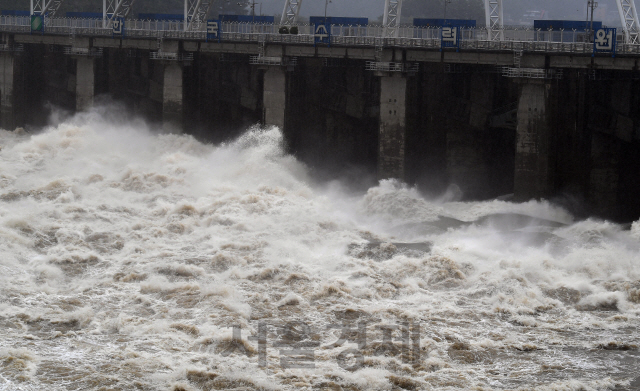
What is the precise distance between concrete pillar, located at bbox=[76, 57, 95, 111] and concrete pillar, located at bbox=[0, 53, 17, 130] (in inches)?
289

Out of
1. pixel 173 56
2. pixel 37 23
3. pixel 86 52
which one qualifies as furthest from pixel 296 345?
pixel 37 23

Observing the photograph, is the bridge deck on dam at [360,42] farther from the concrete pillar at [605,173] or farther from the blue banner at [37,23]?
the concrete pillar at [605,173]

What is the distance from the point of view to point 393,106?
4675 cm

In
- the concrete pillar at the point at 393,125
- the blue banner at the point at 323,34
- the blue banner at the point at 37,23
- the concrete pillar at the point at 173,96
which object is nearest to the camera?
the concrete pillar at the point at 393,125

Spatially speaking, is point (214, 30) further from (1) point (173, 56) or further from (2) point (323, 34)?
(2) point (323, 34)

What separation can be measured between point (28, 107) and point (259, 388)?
4928 cm

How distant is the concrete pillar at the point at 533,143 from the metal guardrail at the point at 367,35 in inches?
98.9

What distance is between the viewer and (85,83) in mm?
58906

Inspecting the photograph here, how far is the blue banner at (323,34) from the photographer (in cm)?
4894

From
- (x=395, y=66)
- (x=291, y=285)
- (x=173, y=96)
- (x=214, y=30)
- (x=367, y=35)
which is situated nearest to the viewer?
(x=291, y=285)

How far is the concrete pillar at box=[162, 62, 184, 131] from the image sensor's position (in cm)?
5475

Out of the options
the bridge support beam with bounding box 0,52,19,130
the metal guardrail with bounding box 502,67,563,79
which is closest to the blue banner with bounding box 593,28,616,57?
the metal guardrail with bounding box 502,67,563,79

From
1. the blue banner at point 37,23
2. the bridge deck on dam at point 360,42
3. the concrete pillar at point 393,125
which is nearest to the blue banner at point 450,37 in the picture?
the bridge deck on dam at point 360,42

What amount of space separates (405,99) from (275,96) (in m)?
9.22
